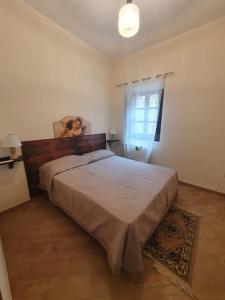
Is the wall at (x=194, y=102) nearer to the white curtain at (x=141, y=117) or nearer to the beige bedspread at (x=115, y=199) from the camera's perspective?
the white curtain at (x=141, y=117)

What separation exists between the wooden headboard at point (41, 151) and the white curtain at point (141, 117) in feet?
3.87

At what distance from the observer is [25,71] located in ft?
6.63

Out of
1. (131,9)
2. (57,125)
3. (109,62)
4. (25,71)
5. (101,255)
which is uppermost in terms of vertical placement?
(109,62)

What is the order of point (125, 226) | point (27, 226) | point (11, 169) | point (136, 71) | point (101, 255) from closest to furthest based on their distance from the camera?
point (125, 226), point (101, 255), point (27, 226), point (11, 169), point (136, 71)

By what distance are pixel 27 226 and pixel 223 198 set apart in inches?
120

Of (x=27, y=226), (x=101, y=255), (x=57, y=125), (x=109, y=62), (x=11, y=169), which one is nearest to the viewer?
(x=101, y=255)

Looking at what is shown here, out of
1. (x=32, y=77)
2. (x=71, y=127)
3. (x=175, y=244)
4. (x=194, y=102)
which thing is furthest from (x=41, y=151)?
(x=194, y=102)

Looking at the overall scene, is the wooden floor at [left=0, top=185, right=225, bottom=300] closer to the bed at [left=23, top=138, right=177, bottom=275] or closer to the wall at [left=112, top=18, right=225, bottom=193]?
the bed at [left=23, top=138, right=177, bottom=275]


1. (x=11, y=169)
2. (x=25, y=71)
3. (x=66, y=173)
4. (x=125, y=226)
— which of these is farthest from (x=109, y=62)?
(x=125, y=226)

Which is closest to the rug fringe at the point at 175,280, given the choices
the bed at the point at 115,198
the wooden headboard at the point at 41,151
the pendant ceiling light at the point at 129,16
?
the bed at the point at 115,198

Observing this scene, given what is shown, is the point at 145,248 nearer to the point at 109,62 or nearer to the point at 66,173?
the point at 66,173

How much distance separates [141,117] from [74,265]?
2.77 metres

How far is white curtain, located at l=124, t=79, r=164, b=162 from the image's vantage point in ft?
9.52

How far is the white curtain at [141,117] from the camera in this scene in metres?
2.90
